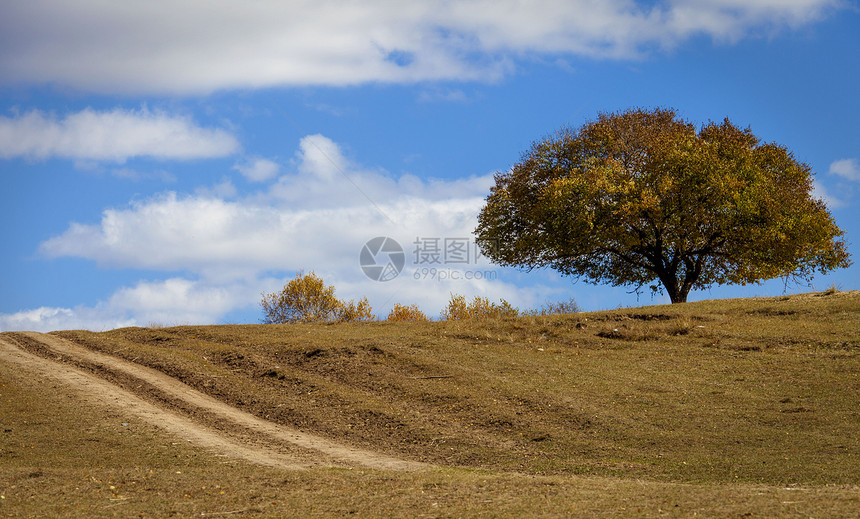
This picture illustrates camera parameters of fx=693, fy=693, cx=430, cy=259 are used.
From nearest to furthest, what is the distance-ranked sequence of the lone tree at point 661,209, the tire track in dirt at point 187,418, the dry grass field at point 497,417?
1. the dry grass field at point 497,417
2. the tire track in dirt at point 187,418
3. the lone tree at point 661,209

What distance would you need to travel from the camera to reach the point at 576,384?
52.4 feet

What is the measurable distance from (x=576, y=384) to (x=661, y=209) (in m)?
14.3

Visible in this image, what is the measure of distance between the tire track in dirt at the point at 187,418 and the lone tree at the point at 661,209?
53.7 feet

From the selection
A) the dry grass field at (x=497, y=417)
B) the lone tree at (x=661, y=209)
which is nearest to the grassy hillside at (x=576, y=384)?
the dry grass field at (x=497, y=417)

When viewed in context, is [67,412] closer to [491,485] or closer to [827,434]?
[491,485]

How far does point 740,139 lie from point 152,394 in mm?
27380

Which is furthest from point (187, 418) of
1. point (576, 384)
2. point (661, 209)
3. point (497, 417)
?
point (661, 209)

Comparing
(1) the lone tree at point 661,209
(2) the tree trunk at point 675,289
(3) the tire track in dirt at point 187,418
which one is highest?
(1) the lone tree at point 661,209

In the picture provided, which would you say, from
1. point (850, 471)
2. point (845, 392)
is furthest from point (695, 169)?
point (850, 471)

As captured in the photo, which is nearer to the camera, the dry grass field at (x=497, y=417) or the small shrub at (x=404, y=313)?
the dry grass field at (x=497, y=417)

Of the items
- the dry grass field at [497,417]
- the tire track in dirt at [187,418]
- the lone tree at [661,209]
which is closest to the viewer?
the dry grass field at [497,417]

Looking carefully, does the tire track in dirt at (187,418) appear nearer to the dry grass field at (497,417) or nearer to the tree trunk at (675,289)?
the dry grass field at (497,417)

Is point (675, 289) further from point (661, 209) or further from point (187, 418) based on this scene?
point (187, 418)

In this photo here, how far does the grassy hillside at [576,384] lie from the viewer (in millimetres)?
11891
